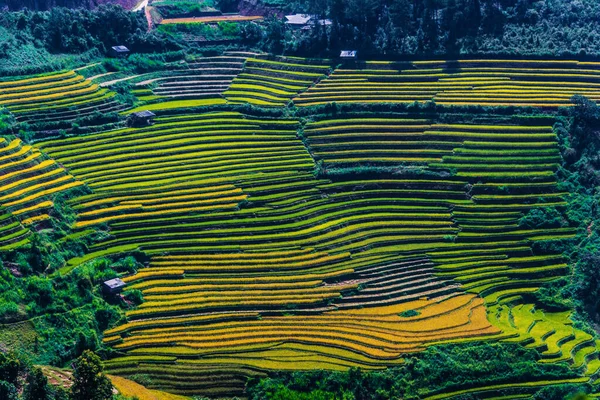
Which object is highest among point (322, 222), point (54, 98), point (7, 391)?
point (54, 98)

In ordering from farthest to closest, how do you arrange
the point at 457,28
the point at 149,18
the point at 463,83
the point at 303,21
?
the point at 149,18 → the point at 303,21 → the point at 457,28 → the point at 463,83

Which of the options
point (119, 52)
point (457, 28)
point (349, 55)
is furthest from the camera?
point (119, 52)

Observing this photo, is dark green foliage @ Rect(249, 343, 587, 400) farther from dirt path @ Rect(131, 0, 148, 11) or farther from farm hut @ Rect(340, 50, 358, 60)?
dirt path @ Rect(131, 0, 148, 11)

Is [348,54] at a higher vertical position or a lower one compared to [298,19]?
lower

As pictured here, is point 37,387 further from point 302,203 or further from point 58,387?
point 302,203

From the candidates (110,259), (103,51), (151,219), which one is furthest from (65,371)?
(103,51)

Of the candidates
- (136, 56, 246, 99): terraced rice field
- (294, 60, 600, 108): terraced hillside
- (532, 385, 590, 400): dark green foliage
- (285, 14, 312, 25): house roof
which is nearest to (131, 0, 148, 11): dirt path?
(136, 56, 246, 99): terraced rice field

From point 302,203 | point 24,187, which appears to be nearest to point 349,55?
point 302,203

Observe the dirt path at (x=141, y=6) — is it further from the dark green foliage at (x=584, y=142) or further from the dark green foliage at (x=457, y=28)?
the dark green foliage at (x=584, y=142)
